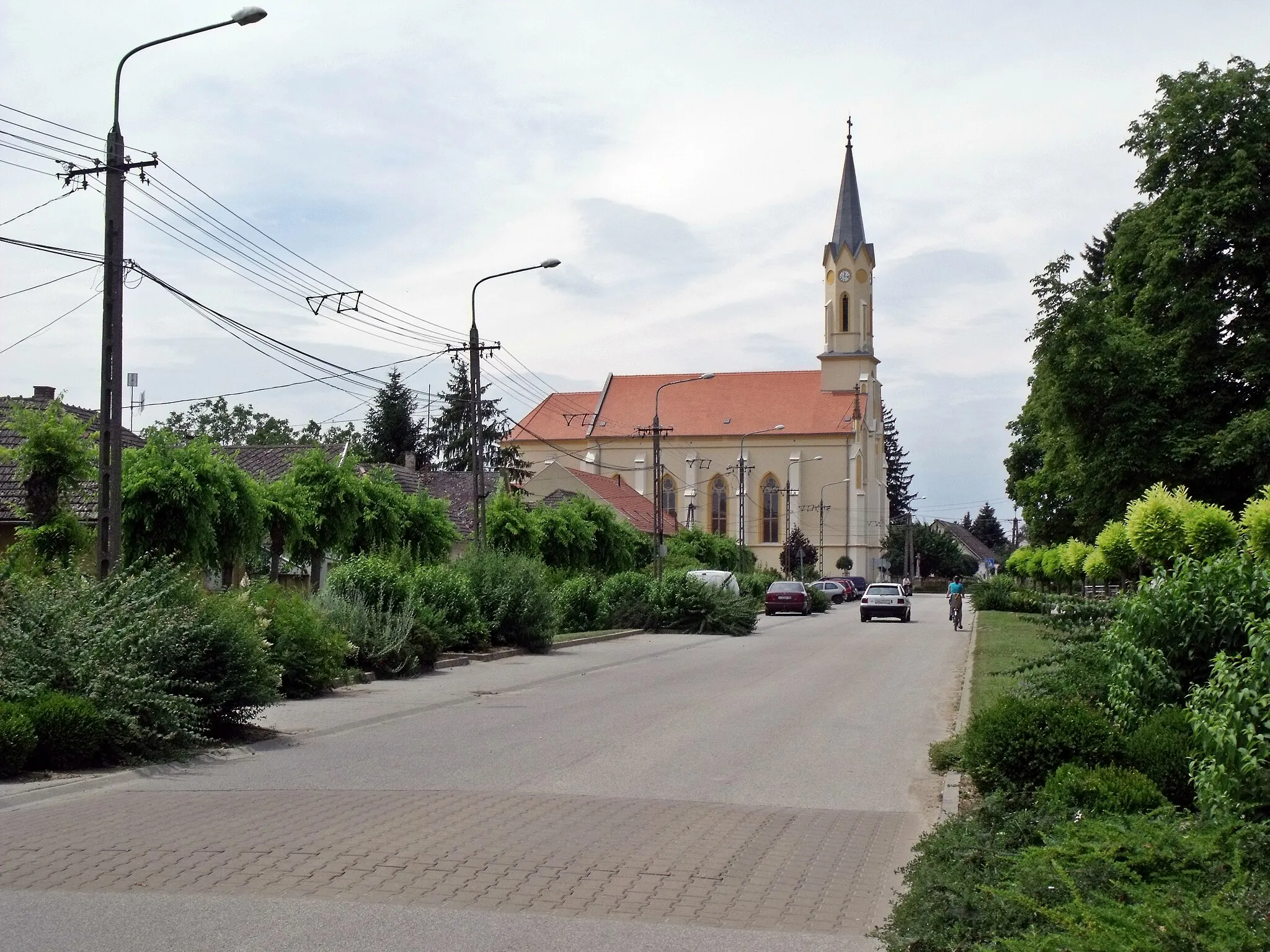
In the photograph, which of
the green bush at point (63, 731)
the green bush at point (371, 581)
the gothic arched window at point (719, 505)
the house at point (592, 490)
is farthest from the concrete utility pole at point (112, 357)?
the gothic arched window at point (719, 505)

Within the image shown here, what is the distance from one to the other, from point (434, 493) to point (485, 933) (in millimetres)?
57150

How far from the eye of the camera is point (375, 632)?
21359 mm

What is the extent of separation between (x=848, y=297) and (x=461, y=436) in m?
34.9

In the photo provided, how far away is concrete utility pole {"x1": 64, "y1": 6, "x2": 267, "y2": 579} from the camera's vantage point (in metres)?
14.8

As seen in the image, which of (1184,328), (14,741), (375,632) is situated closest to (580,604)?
(375,632)

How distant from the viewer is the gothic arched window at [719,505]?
10269 cm

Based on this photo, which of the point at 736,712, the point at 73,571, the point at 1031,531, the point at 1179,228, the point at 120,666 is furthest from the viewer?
the point at 1031,531

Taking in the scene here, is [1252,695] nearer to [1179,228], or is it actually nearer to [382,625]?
[382,625]

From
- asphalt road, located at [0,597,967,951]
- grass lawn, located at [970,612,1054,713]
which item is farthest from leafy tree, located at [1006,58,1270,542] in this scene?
asphalt road, located at [0,597,967,951]

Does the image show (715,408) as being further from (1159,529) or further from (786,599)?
(1159,529)

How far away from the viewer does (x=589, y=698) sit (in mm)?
18156

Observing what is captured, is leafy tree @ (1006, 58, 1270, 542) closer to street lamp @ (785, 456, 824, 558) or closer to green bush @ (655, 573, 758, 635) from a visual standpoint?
green bush @ (655, 573, 758, 635)

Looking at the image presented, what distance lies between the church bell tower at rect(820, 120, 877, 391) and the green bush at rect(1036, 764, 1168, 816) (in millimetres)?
94495

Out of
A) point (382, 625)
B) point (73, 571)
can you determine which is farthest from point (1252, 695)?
point (382, 625)
